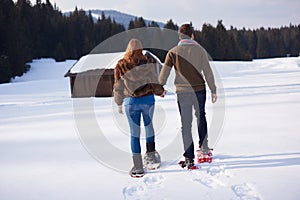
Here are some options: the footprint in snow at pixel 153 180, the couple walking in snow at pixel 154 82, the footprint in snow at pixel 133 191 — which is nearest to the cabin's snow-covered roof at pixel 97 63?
the couple walking in snow at pixel 154 82

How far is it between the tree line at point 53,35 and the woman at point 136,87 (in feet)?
86.5

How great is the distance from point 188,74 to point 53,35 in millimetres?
42162

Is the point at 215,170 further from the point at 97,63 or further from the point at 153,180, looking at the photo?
the point at 97,63

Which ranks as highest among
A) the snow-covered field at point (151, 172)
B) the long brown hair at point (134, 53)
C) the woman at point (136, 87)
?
the long brown hair at point (134, 53)

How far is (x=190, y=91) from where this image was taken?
328 cm

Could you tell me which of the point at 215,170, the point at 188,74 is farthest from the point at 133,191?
the point at 188,74

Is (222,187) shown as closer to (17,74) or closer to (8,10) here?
(17,74)

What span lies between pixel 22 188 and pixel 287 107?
6.06 metres

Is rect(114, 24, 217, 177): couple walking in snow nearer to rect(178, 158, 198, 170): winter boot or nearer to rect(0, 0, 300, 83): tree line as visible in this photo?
rect(178, 158, 198, 170): winter boot

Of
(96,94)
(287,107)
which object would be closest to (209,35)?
(96,94)

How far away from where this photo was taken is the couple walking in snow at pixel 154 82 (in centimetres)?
312

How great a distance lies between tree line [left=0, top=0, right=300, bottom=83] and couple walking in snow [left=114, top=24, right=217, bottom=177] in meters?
26.4

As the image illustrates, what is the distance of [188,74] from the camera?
326 cm

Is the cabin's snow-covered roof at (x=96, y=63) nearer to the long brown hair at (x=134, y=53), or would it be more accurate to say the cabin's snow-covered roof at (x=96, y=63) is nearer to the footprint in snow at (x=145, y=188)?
the long brown hair at (x=134, y=53)
